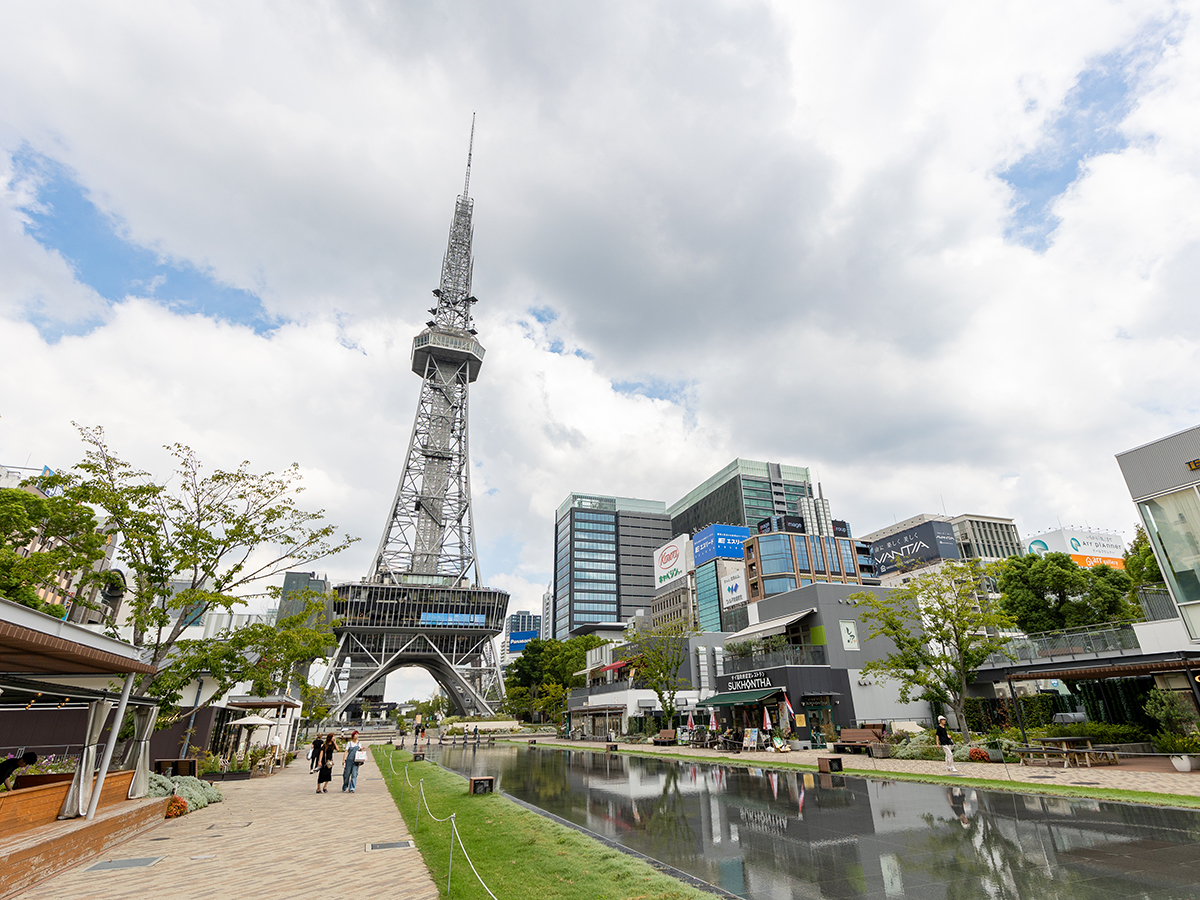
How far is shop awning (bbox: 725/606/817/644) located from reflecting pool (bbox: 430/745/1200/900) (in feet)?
64.2

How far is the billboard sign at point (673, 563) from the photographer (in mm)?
119375

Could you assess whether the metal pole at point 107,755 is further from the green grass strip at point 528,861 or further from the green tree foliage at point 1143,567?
the green tree foliage at point 1143,567

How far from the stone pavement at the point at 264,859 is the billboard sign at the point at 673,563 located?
345ft

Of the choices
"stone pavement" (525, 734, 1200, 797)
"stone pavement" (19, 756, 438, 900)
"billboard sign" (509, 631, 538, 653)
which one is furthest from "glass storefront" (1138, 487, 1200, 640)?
"billboard sign" (509, 631, 538, 653)

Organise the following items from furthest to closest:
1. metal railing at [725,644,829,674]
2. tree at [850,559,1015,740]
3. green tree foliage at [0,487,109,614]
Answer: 1. metal railing at [725,644,829,674]
2. tree at [850,559,1015,740]
3. green tree foliage at [0,487,109,614]

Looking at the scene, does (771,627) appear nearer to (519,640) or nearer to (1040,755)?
(1040,755)

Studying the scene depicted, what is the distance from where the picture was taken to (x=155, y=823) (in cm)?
1412

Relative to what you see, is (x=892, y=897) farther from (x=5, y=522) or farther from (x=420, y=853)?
(x=5, y=522)

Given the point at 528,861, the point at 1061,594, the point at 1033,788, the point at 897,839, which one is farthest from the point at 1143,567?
the point at 528,861

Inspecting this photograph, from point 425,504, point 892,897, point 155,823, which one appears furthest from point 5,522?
point 425,504

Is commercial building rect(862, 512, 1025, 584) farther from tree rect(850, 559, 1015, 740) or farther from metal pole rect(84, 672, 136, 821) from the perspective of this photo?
metal pole rect(84, 672, 136, 821)

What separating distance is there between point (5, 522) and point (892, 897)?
29878 mm

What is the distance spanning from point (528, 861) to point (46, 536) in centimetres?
2332

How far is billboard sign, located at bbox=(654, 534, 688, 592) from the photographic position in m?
119
